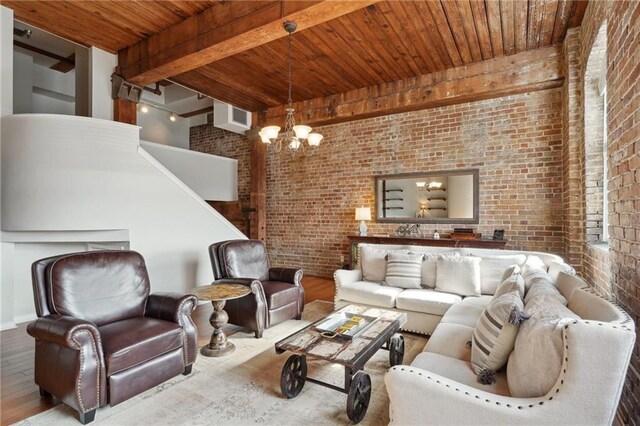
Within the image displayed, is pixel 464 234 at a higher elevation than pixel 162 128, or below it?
below

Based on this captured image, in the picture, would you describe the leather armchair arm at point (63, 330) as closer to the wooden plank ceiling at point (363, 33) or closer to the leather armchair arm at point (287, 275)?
the leather armchair arm at point (287, 275)

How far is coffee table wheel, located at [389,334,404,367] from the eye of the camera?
99.4 inches

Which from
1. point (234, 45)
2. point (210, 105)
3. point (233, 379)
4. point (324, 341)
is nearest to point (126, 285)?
point (233, 379)

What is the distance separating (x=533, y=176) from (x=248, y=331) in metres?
4.32

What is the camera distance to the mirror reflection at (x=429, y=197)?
4984 mm

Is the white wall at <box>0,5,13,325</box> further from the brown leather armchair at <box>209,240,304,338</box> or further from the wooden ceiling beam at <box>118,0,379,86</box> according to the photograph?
the brown leather armchair at <box>209,240,304,338</box>

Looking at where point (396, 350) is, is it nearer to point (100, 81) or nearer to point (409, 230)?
point (409, 230)

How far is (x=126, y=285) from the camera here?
267cm

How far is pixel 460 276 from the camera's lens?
3.33 metres

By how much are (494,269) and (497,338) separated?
6.47ft

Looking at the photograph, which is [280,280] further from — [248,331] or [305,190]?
[305,190]

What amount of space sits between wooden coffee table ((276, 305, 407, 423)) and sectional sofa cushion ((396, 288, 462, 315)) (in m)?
0.60

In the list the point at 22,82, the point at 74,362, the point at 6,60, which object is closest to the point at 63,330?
the point at 74,362

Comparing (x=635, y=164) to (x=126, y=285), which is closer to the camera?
(x=635, y=164)
